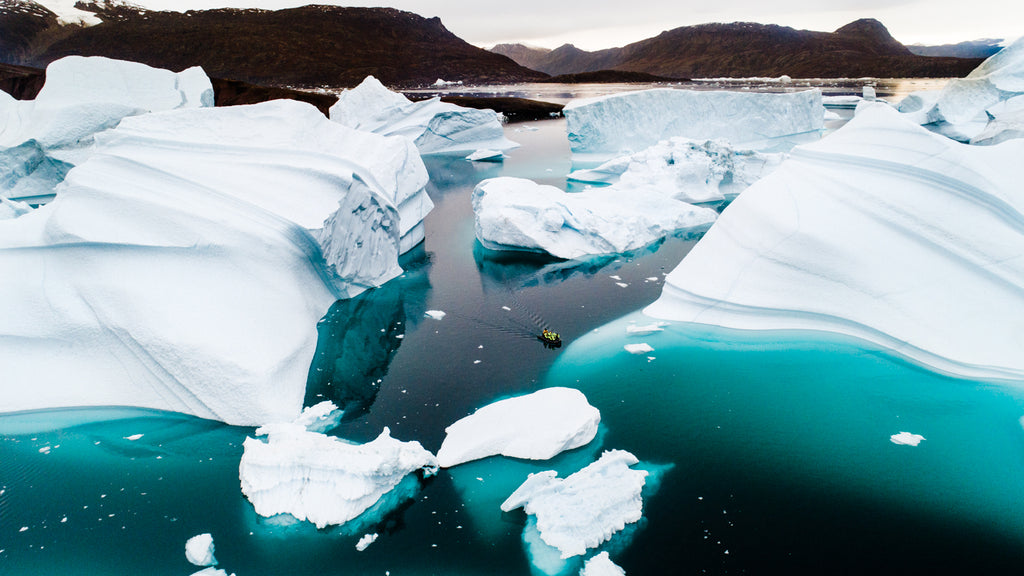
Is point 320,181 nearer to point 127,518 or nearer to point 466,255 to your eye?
point 466,255

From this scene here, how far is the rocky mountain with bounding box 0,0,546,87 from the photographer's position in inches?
2459

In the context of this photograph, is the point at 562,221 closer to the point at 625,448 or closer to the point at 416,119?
the point at 625,448

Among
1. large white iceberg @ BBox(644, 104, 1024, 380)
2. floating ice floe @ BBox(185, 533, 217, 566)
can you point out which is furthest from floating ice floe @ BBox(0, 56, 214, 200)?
large white iceberg @ BBox(644, 104, 1024, 380)

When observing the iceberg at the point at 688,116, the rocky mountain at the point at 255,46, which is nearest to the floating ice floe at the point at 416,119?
the iceberg at the point at 688,116

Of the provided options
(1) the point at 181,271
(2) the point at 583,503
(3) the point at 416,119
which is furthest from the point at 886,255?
(3) the point at 416,119

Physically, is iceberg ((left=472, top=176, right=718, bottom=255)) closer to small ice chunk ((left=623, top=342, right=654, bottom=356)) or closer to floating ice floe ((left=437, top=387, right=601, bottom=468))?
small ice chunk ((left=623, top=342, right=654, bottom=356))

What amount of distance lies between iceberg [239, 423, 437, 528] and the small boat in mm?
2509

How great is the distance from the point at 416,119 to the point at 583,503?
17.3 metres

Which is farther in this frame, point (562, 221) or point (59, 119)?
point (59, 119)

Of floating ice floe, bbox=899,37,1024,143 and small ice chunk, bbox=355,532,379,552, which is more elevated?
floating ice floe, bbox=899,37,1024,143

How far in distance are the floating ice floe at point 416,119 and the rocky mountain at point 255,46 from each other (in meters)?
43.2

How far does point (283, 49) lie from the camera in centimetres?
6481

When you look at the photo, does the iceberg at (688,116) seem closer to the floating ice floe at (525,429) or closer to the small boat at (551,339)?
the small boat at (551,339)

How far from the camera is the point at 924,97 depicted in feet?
62.6
